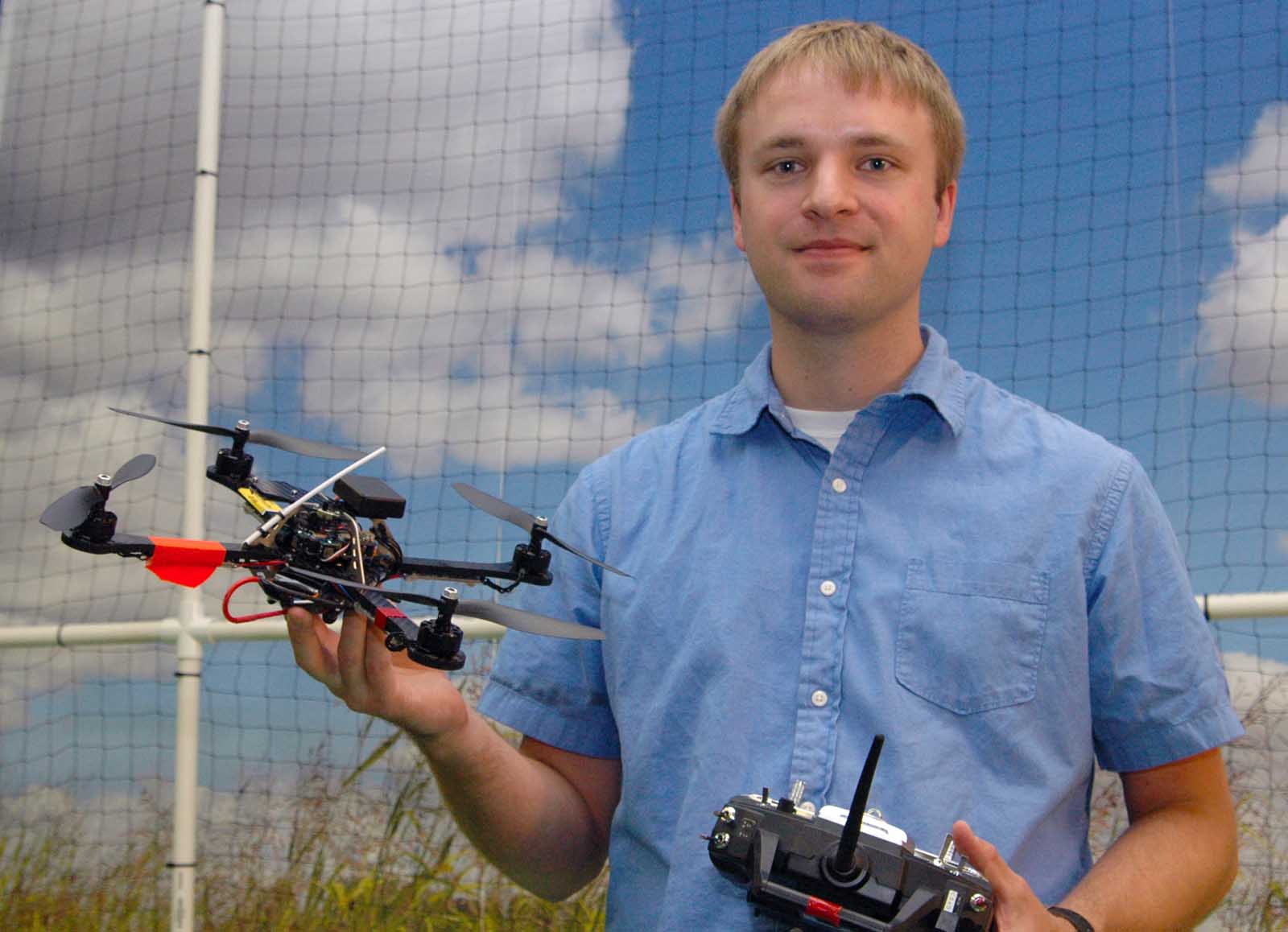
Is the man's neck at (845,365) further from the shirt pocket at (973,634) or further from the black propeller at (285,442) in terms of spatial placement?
the black propeller at (285,442)

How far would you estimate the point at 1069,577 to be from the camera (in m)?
1.79

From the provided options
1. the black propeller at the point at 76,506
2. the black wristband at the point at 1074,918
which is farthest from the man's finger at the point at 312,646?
the black wristband at the point at 1074,918

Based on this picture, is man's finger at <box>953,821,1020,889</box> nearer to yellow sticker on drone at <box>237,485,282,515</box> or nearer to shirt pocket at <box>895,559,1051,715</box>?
shirt pocket at <box>895,559,1051,715</box>

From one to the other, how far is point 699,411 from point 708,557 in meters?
0.33

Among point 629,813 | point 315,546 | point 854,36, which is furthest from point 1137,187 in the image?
point 315,546

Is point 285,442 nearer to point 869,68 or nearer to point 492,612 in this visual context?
point 492,612

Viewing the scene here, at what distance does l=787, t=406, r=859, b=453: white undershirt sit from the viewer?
199 cm

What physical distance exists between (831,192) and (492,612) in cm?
78

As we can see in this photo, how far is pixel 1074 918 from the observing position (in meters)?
1.66

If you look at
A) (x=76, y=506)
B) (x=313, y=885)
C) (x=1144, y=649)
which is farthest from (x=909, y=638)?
(x=313, y=885)

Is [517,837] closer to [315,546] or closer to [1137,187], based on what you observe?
[315,546]

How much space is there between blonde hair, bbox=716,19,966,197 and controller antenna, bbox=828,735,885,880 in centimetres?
103

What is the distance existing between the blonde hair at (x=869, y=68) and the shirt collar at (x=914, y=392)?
10.9 inches

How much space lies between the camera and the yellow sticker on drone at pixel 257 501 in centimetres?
161
